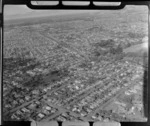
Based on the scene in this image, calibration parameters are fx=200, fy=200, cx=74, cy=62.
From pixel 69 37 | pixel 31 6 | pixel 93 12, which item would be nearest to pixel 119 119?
pixel 69 37

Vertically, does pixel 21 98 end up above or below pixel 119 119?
above

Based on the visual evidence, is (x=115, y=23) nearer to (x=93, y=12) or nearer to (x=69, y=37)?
(x=93, y=12)

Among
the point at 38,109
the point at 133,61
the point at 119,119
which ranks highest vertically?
the point at 133,61

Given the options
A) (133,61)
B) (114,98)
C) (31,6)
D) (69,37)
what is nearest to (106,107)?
(114,98)

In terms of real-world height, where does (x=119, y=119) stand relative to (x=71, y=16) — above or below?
below

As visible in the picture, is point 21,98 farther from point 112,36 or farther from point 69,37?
point 112,36

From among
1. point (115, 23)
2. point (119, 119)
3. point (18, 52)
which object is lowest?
point (119, 119)
